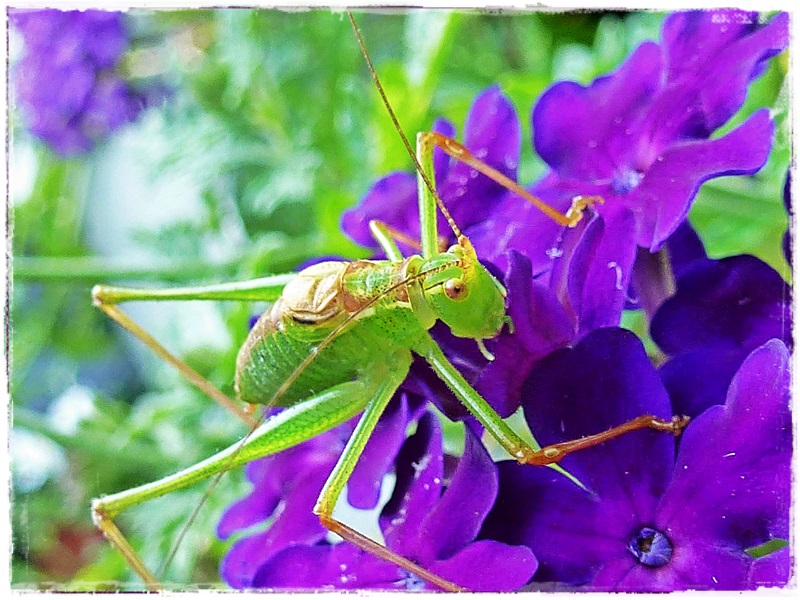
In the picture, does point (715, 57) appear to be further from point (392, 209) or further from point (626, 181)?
point (392, 209)

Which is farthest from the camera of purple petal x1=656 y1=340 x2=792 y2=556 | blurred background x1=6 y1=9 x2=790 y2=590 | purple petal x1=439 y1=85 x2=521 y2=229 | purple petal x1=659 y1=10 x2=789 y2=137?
blurred background x1=6 y1=9 x2=790 y2=590

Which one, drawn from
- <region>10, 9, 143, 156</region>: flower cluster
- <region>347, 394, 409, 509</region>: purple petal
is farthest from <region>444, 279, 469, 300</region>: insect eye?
<region>10, 9, 143, 156</region>: flower cluster

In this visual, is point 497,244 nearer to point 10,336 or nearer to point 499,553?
point 499,553

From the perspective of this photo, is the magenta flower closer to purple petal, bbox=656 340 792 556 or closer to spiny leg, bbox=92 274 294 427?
spiny leg, bbox=92 274 294 427

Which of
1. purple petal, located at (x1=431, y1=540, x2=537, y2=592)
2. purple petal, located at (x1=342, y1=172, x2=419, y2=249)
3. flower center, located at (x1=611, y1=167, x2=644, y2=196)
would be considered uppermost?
purple petal, located at (x1=342, y1=172, x2=419, y2=249)

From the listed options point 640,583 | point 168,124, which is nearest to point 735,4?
point 640,583

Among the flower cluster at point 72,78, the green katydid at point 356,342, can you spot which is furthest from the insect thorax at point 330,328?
the flower cluster at point 72,78

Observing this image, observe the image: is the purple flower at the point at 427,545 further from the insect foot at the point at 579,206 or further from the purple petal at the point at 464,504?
the insect foot at the point at 579,206
